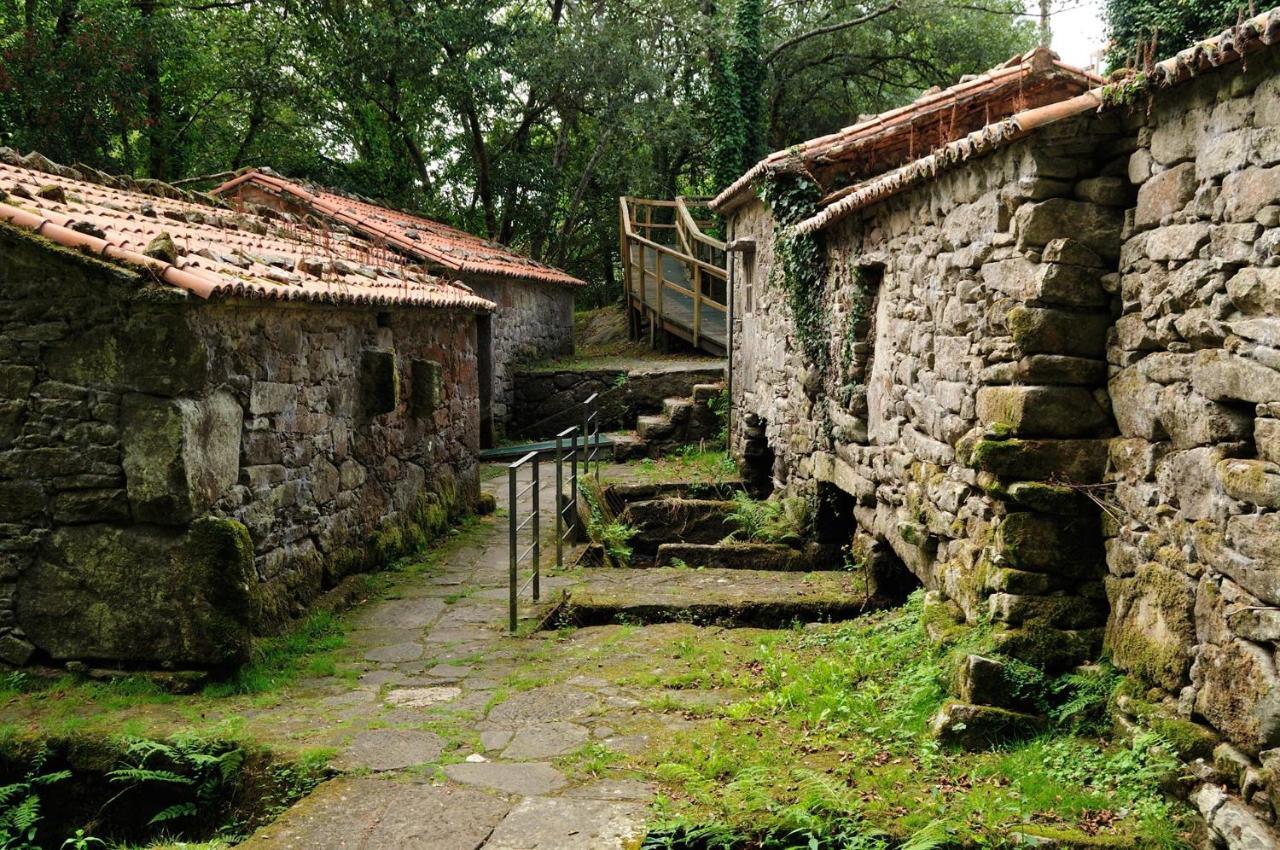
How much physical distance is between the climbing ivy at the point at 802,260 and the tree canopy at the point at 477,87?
9.84 metres

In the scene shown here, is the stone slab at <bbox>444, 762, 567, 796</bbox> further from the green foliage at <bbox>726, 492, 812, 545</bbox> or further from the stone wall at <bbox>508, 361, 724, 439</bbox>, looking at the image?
the stone wall at <bbox>508, 361, 724, 439</bbox>

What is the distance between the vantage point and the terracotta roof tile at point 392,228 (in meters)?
13.6

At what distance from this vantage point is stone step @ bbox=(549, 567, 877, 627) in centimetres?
678

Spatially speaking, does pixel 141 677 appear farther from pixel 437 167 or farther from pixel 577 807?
pixel 437 167

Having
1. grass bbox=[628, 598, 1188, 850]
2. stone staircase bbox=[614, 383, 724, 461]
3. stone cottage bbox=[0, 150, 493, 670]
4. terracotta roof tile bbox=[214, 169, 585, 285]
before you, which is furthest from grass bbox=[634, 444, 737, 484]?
grass bbox=[628, 598, 1188, 850]

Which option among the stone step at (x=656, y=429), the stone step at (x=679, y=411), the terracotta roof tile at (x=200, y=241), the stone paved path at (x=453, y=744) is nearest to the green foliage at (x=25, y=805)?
the stone paved path at (x=453, y=744)

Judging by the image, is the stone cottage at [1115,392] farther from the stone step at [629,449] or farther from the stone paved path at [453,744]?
the stone step at [629,449]

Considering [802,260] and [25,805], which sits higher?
[802,260]

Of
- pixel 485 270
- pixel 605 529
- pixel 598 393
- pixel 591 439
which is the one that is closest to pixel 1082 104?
pixel 605 529

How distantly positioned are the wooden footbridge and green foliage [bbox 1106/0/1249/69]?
6484 mm

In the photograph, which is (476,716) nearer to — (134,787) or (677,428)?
(134,787)

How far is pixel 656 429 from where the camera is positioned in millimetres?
13664

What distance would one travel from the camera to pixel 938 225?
18.7 ft

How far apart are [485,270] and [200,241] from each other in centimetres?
771
